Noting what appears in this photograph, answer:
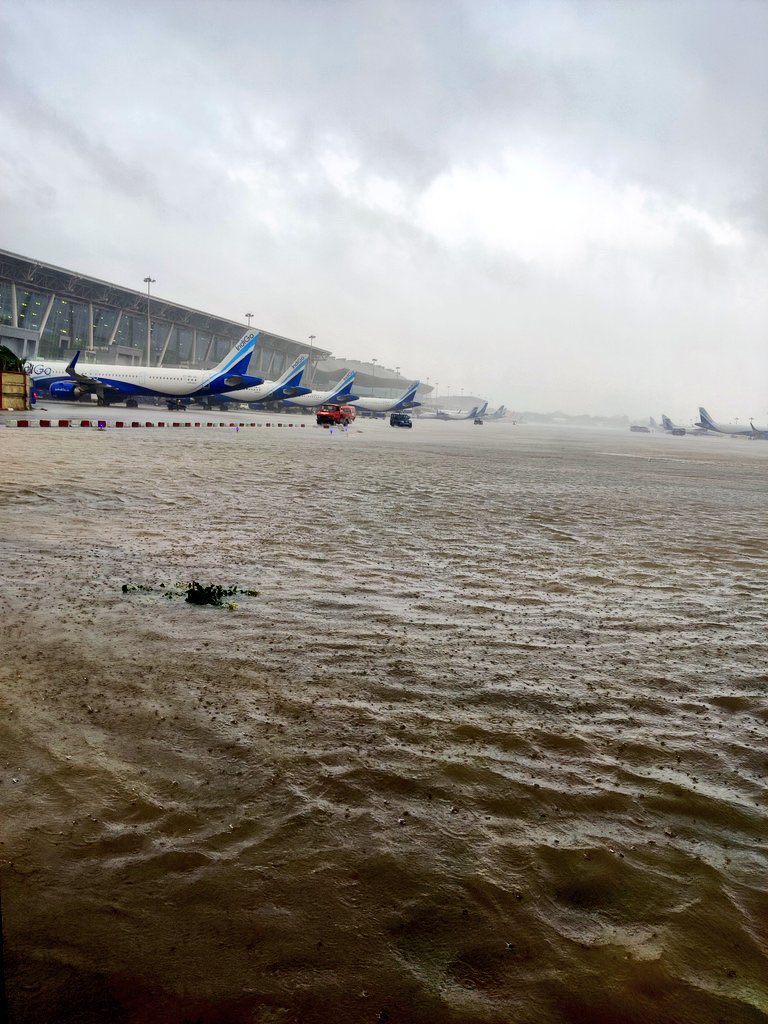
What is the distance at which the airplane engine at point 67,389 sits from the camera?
6072 cm

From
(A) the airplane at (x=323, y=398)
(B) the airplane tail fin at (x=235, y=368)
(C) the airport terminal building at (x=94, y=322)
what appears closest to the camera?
(B) the airplane tail fin at (x=235, y=368)

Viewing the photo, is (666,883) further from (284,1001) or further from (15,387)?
(15,387)

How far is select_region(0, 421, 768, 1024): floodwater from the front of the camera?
224cm

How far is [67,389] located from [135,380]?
5905 mm

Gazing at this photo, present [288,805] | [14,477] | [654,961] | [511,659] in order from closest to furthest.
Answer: [654,961] < [288,805] < [511,659] < [14,477]

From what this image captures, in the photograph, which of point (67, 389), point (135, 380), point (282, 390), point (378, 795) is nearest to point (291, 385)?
point (282, 390)

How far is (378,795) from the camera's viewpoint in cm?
328

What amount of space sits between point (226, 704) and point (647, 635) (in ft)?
12.4

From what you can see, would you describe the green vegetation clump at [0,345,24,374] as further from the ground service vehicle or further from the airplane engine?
the ground service vehicle

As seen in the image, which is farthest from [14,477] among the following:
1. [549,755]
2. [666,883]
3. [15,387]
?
[15,387]

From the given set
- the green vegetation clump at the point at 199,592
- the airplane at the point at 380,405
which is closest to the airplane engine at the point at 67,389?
the airplane at the point at 380,405

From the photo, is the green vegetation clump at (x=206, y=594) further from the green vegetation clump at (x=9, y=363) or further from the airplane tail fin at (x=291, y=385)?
the airplane tail fin at (x=291, y=385)

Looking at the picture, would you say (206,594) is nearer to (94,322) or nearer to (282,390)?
(282,390)

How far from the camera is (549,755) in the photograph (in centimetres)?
380
